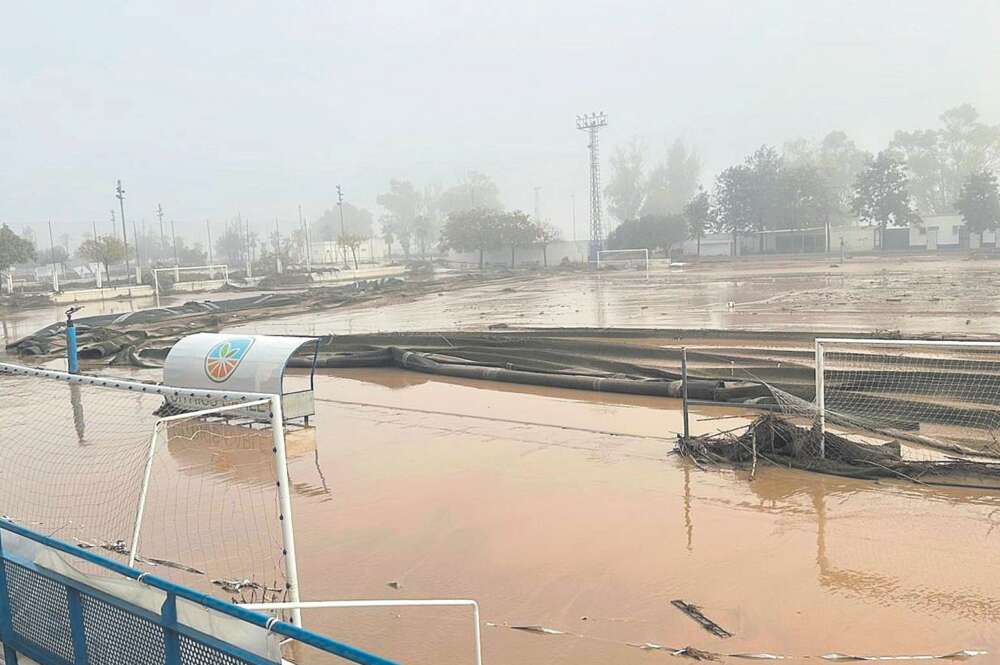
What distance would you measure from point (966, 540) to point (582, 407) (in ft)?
22.7

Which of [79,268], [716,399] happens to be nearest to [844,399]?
[716,399]

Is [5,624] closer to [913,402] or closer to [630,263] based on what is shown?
[913,402]

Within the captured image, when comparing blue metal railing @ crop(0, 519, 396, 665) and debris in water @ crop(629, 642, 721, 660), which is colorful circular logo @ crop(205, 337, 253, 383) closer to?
blue metal railing @ crop(0, 519, 396, 665)

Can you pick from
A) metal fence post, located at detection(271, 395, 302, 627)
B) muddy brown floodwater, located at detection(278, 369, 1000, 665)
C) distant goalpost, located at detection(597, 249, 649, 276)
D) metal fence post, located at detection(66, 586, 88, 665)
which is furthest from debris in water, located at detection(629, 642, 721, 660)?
distant goalpost, located at detection(597, 249, 649, 276)

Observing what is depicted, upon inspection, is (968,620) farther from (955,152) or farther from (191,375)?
(955,152)

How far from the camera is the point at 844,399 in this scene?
11.9m

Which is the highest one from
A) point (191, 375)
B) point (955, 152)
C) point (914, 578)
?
point (955, 152)

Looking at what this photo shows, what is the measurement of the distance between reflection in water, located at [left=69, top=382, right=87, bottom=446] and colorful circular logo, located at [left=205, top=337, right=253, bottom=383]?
1.96 meters

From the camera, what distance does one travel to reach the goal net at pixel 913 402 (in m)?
9.92

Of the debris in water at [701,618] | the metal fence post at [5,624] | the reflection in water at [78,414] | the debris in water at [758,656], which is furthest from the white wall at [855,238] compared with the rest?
the metal fence post at [5,624]

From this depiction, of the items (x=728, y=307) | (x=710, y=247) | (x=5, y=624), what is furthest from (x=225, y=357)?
(x=710, y=247)

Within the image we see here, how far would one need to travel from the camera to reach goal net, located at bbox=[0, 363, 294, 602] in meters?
7.03

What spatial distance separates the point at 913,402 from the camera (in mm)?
11750

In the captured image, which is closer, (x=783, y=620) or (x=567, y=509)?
(x=783, y=620)
